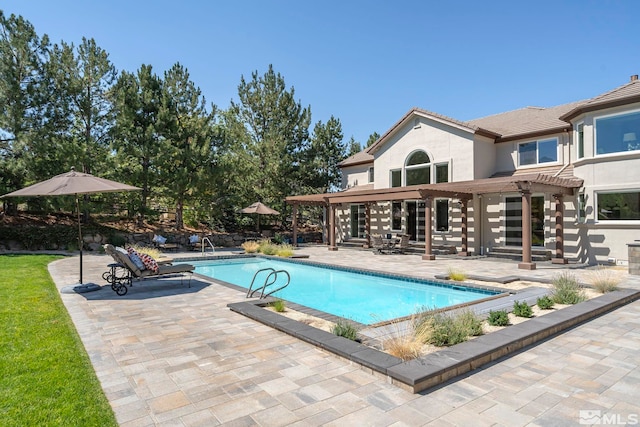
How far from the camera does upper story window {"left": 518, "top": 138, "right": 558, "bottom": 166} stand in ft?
54.1

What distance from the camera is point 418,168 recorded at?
795 inches

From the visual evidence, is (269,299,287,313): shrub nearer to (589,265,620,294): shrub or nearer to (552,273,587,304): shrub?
(552,273,587,304): shrub

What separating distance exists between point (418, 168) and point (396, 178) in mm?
1638

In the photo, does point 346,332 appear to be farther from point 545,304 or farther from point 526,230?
point 526,230

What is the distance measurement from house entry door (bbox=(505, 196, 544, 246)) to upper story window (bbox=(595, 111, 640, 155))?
10.9ft

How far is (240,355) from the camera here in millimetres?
4738

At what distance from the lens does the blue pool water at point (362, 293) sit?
8.71m

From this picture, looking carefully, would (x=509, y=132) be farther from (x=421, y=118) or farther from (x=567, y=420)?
(x=567, y=420)

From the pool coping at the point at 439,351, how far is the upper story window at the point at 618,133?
941cm

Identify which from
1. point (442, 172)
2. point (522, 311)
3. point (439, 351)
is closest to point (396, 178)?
point (442, 172)

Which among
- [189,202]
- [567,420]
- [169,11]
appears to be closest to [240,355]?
[567,420]

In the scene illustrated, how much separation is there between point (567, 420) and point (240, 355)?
3.44 meters

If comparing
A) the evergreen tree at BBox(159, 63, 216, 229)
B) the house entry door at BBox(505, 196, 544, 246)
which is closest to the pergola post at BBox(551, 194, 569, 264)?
the house entry door at BBox(505, 196, 544, 246)

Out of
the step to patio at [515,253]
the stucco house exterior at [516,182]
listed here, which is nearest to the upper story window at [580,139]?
the stucco house exterior at [516,182]
